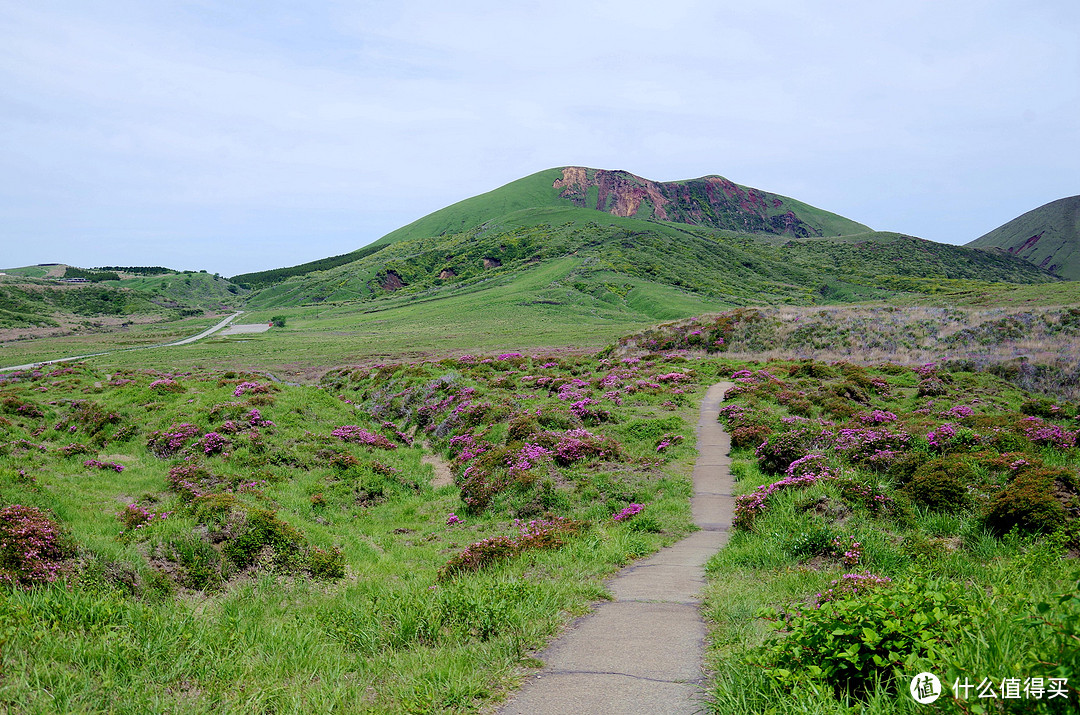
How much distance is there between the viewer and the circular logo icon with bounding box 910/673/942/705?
344cm

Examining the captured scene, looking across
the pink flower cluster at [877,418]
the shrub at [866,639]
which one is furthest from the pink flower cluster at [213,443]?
the pink flower cluster at [877,418]

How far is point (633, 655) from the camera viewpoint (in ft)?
18.9

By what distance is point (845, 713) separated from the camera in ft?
12.4

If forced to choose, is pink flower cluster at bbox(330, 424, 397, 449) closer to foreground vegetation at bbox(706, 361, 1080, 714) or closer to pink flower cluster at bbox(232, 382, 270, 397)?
pink flower cluster at bbox(232, 382, 270, 397)

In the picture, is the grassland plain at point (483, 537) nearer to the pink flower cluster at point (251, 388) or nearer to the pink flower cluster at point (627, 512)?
the pink flower cluster at point (251, 388)

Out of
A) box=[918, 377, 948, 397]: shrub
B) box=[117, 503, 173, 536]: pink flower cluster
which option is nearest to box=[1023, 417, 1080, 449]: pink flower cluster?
box=[918, 377, 948, 397]: shrub

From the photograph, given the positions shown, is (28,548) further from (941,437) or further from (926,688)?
(941,437)

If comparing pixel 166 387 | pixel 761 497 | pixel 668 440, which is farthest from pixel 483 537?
pixel 166 387

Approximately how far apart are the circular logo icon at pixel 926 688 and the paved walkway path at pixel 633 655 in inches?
68.6

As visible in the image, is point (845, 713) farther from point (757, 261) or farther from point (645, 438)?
point (757, 261)

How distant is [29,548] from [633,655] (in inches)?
347

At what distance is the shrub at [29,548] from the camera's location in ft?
25.1

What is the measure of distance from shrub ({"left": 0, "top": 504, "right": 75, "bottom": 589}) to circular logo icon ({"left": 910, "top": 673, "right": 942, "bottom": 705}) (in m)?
9.86

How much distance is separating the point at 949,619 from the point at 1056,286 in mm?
85670
